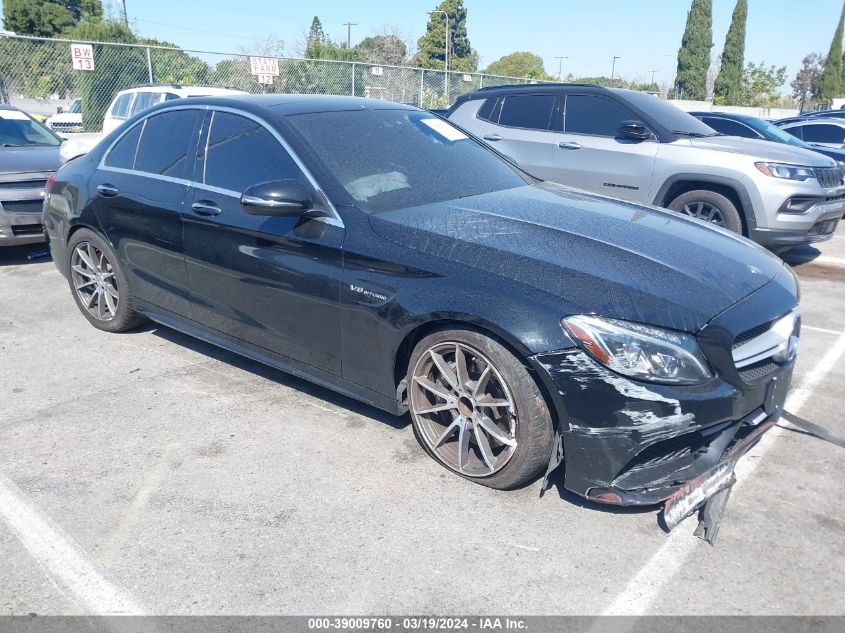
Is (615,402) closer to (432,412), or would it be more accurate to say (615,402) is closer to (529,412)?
(529,412)

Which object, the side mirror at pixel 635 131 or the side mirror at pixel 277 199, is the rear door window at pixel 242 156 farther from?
the side mirror at pixel 635 131

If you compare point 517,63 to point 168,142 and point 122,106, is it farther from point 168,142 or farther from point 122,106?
point 168,142

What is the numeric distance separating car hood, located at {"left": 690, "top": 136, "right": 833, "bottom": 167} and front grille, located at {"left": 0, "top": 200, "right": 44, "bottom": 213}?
6808 millimetres

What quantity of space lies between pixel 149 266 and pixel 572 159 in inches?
197

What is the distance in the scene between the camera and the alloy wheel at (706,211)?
7020 mm

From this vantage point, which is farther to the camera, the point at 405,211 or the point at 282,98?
the point at 282,98

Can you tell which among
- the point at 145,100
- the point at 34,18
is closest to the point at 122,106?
the point at 145,100

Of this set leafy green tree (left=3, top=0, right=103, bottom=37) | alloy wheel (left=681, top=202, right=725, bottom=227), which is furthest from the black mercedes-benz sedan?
leafy green tree (left=3, top=0, right=103, bottom=37)

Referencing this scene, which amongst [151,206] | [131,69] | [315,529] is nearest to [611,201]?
[315,529]

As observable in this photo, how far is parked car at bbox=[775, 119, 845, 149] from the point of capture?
1234 cm

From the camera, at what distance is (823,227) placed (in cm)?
704

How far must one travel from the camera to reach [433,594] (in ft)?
8.14

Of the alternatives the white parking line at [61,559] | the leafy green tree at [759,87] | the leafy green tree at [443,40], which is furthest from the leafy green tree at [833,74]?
the white parking line at [61,559]

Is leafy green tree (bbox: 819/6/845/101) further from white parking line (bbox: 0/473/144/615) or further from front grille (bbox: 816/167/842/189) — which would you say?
white parking line (bbox: 0/473/144/615)
